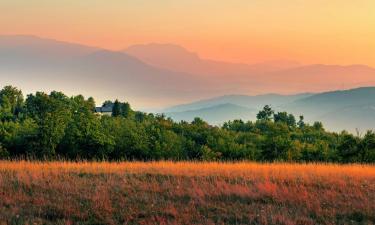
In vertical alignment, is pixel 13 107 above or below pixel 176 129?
above

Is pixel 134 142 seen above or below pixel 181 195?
above

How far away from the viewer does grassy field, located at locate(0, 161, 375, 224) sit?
496 inches

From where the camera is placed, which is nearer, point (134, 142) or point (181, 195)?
point (181, 195)

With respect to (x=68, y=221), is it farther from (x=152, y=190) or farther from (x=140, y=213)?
(x=152, y=190)

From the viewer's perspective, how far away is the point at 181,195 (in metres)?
15.0

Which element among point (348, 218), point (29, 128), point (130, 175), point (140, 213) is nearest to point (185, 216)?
point (140, 213)

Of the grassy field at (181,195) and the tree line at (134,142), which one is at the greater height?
the tree line at (134,142)

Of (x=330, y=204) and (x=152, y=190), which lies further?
(x=152, y=190)

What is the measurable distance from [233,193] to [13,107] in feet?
175

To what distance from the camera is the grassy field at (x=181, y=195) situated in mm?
12594

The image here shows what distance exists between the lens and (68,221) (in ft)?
39.9

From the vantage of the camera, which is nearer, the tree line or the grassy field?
the grassy field

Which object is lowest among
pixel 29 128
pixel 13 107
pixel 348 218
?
pixel 348 218

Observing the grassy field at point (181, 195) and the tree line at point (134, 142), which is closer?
the grassy field at point (181, 195)
